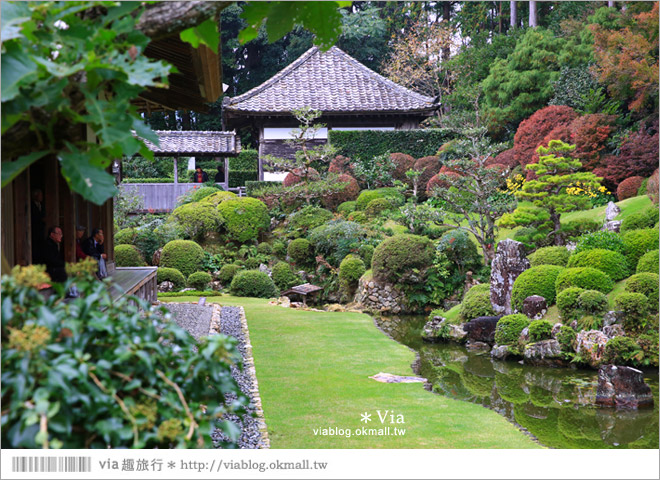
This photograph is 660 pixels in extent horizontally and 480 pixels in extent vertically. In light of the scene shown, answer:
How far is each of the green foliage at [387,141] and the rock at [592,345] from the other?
14.2 m

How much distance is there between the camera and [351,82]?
84.6 feet

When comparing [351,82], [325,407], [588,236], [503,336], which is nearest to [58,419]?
[325,407]

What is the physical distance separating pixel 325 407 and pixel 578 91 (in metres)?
17.5

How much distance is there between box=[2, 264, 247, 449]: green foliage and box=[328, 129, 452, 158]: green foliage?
20392mm

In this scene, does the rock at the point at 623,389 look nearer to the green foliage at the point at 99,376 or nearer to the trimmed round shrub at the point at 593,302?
the trimmed round shrub at the point at 593,302

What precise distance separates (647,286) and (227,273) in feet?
34.5

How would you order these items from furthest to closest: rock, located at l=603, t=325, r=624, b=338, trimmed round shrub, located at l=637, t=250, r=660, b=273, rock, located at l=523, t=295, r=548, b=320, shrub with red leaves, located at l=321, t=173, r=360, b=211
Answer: shrub with red leaves, located at l=321, t=173, r=360, b=211 < rock, located at l=523, t=295, r=548, b=320 < trimmed round shrub, located at l=637, t=250, r=660, b=273 < rock, located at l=603, t=325, r=624, b=338

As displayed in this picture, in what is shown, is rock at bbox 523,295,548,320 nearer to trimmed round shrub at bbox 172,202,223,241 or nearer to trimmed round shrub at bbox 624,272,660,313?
trimmed round shrub at bbox 624,272,660,313

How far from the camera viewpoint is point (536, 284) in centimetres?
1052

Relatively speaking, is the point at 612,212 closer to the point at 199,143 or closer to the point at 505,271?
the point at 505,271

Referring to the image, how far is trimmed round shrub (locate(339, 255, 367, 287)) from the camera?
49.9ft

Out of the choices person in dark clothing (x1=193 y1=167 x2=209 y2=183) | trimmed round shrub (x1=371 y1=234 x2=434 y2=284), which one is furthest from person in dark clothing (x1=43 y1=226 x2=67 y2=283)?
person in dark clothing (x1=193 y1=167 x2=209 y2=183)

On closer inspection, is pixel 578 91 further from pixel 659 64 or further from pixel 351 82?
pixel 351 82

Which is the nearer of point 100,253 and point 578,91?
point 100,253
